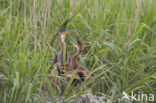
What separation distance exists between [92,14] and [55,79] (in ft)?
2.93

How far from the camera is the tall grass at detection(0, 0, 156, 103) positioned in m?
2.06

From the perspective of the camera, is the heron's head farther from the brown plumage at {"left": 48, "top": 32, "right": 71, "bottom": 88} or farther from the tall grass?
the tall grass

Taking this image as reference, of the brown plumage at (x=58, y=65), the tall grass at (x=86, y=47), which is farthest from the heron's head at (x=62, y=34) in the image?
the tall grass at (x=86, y=47)

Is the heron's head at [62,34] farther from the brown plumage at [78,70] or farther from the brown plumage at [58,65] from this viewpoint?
the brown plumage at [78,70]

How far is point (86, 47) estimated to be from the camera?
2.71 m

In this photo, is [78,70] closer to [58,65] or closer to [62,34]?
[58,65]

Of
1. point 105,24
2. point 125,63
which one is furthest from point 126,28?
point 125,63

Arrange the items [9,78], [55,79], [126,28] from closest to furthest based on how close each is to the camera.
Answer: [9,78] → [55,79] → [126,28]

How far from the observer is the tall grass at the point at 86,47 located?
2057mm

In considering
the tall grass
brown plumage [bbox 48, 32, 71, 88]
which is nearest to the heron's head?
brown plumage [bbox 48, 32, 71, 88]

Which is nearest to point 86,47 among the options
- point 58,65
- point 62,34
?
point 62,34

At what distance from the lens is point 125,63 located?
242 cm

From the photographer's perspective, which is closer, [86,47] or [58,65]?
[58,65]

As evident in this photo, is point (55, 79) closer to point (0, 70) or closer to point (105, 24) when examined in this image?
point (0, 70)
